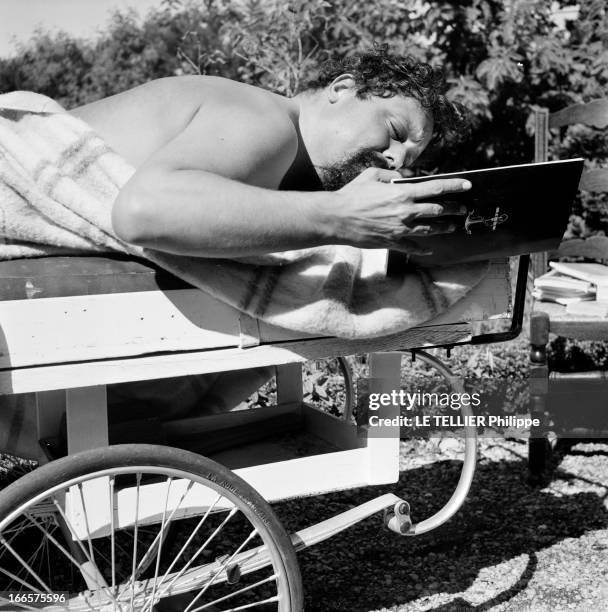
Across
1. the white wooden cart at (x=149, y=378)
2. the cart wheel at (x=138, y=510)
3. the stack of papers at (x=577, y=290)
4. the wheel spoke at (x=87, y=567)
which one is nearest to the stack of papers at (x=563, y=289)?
the stack of papers at (x=577, y=290)

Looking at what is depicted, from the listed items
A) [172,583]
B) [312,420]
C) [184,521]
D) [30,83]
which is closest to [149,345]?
[172,583]

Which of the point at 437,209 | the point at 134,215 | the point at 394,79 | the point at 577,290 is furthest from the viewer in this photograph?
the point at 577,290

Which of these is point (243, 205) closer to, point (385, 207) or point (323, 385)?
point (385, 207)

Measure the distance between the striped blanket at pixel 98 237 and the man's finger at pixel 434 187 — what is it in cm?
25

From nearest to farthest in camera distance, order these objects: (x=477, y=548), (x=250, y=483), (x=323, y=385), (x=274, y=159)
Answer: (x=274, y=159), (x=250, y=483), (x=477, y=548), (x=323, y=385)

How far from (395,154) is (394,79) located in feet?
0.56

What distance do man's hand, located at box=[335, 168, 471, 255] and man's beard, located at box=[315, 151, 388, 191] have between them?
322mm

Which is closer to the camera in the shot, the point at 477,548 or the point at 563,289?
the point at 477,548

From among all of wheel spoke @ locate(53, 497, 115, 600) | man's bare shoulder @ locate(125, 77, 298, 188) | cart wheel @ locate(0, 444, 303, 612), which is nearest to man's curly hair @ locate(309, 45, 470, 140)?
man's bare shoulder @ locate(125, 77, 298, 188)

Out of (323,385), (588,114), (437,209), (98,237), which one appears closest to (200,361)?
(98,237)

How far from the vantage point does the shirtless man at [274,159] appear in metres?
1.44

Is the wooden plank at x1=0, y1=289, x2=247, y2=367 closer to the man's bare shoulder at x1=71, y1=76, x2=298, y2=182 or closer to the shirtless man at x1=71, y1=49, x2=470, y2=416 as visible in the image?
the shirtless man at x1=71, y1=49, x2=470, y2=416

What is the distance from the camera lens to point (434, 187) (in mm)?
1515

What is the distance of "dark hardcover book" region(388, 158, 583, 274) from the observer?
5.12ft
